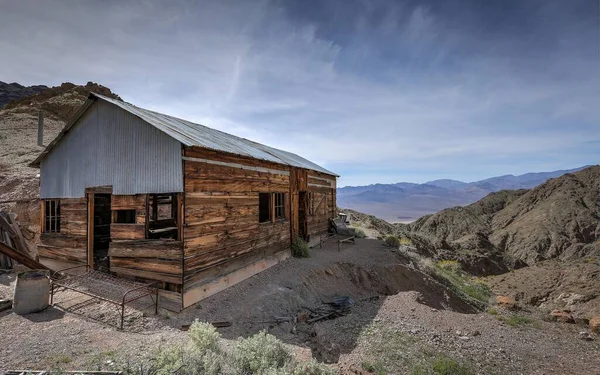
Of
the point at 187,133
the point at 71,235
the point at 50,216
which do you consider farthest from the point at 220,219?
the point at 50,216

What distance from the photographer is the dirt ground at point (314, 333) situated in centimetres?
614

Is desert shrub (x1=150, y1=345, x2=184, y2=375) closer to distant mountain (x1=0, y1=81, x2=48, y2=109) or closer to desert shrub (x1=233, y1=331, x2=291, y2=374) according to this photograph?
desert shrub (x1=233, y1=331, x2=291, y2=374)

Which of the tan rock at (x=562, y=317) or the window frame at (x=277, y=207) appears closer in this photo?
the tan rock at (x=562, y=317)

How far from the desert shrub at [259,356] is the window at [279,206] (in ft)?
24.8

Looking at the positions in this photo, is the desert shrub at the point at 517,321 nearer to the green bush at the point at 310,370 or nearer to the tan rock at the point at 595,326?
the tan rock at the point at 595,326

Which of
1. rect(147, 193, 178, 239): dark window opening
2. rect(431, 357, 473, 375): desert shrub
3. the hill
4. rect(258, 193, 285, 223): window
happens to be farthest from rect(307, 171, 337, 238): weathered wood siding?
the hill

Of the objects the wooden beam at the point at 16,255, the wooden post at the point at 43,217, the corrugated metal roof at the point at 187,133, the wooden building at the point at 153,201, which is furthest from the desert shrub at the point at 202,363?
the wooden post at the point at 43,217

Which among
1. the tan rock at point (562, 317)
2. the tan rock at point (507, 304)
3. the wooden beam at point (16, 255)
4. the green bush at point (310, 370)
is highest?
the wooden beam at point (16, 255)

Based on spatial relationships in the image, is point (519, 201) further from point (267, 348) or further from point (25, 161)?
point (25, 161)

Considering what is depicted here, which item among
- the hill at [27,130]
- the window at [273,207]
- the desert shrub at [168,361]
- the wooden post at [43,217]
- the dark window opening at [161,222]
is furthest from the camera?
the hill at [27,130]

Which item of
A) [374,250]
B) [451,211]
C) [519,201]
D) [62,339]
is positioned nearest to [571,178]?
[519,201]

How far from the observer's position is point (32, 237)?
1374cm

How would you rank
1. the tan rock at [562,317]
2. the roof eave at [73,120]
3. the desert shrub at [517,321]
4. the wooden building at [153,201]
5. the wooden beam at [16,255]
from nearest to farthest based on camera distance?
1. the wooden building at [153,201]
2. the wooden beam at [16,255]
3. the roof eave at [73,120]
4. the desert shrub at [517,321]
5. the tan rock at [562,317]

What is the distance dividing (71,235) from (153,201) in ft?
10.0
